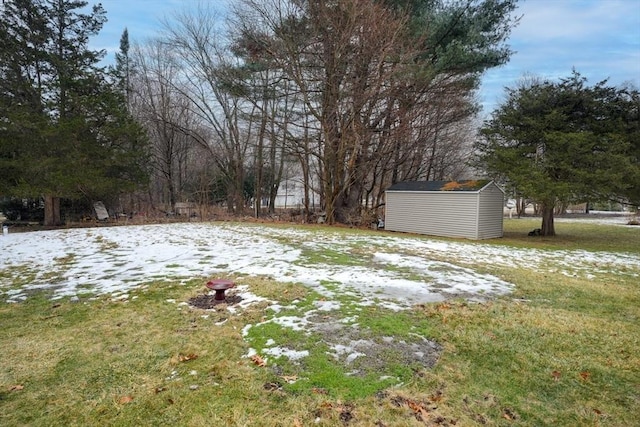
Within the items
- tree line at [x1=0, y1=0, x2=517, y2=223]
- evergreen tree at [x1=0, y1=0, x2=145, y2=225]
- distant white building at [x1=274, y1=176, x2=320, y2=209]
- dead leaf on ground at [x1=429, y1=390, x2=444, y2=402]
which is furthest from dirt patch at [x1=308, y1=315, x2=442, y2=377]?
distant white building at [x1=274, y1=176, x2=320, y2=209]

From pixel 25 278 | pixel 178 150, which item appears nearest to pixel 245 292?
pixel 25 278

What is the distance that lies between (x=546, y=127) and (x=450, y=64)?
→ 4.01 meters

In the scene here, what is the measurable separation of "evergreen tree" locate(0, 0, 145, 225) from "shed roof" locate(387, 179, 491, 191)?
1078 centimetres

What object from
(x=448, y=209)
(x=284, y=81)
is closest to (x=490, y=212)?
(x=448, y=209)

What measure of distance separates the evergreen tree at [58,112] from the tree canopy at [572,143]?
14.0 meters

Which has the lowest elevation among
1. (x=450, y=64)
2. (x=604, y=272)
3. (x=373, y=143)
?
(x=604, y=272)

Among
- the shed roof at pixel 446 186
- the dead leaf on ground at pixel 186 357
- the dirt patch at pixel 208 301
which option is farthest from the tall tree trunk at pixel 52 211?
the dead leaf on ground at pixel 186 357

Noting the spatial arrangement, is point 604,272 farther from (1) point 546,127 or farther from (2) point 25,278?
(2) point 25,278

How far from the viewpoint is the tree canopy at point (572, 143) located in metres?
10.4

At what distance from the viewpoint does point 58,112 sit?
1275cm

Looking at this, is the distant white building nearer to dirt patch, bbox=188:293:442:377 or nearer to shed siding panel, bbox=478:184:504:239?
shed siding panel, bbox=478:184:504:239

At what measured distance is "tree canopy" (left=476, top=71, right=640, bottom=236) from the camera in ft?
34.0

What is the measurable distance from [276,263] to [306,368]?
3.55m

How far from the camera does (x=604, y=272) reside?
634 cm
